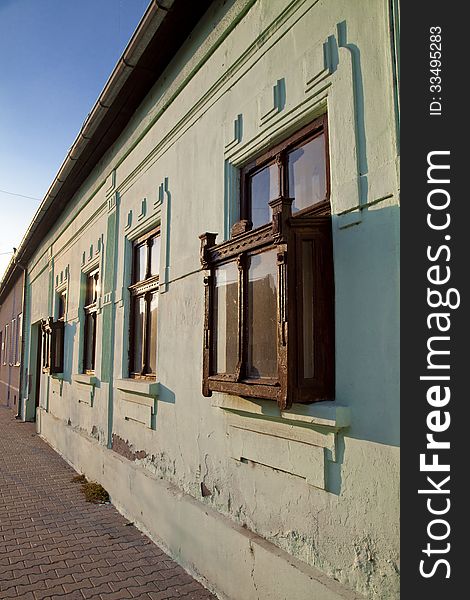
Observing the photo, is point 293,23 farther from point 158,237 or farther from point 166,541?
point 166,541

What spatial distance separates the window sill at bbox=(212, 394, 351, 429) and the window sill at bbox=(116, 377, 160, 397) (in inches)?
58.9

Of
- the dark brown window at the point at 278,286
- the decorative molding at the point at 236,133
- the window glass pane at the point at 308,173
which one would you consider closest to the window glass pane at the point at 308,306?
the dark brown window at the point at 278,286

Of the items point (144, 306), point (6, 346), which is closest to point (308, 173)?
point (144, 306)

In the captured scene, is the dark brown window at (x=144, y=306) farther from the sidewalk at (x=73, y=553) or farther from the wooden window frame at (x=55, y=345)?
the wooden window frame at (x=55, y=345)

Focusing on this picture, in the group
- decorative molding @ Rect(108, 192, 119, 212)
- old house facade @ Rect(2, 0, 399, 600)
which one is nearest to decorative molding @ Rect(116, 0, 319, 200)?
old house facade @ Rect(2, 0, 399, 600)

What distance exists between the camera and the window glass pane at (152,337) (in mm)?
5742

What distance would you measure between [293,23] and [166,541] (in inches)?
168

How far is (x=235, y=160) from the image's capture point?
402cm

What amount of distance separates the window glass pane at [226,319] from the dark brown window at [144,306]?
6.86ft

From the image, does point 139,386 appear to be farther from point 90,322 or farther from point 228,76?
point 90,322

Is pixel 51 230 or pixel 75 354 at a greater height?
pixel 51 230

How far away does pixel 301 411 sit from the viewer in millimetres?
2920

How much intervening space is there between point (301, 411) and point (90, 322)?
6534 mm

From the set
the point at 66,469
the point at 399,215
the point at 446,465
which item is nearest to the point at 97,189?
the point at 66,469
